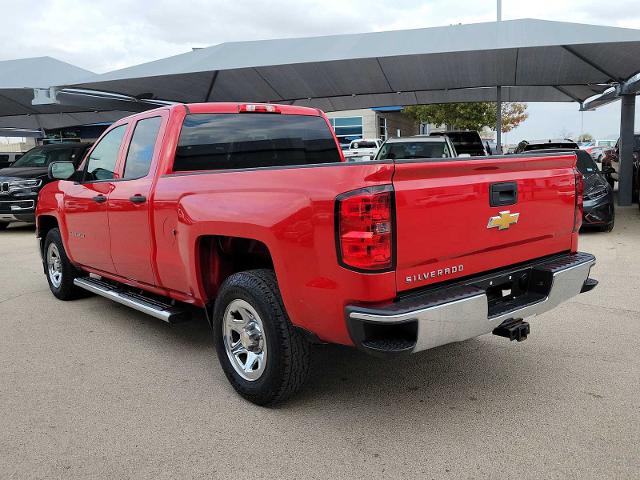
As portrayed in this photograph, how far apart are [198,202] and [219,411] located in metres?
1.33

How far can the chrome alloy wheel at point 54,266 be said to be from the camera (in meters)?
6.21

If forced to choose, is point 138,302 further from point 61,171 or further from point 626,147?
point 626,147

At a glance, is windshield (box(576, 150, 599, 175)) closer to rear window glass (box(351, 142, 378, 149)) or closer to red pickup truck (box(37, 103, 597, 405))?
red pickup truck (box(37, 103, 597, 405))

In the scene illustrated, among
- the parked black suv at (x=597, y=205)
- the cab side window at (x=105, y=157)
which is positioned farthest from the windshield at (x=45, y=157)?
the parked black suv at (x=597, y=205)

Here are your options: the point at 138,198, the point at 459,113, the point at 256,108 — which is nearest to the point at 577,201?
the point at 256,108

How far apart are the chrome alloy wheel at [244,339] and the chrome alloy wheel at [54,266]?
11.2 ft

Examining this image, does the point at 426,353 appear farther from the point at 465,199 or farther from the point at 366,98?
the point at 366,98

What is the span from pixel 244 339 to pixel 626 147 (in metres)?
13.0

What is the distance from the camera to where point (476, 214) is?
3.09 metres

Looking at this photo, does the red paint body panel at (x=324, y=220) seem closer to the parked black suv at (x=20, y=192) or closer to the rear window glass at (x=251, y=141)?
the rear window glass at (x=251, y=141)

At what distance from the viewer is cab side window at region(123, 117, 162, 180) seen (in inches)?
172

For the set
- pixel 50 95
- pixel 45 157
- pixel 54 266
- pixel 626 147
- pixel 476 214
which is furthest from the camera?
pixel 50 95

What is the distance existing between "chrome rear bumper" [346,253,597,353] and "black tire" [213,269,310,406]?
21.3 inches

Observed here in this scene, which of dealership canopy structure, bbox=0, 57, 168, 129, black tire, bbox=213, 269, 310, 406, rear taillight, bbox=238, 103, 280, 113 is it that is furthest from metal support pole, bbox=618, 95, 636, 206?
dealership canopy structure, bbox=0, 57, 168, 129
